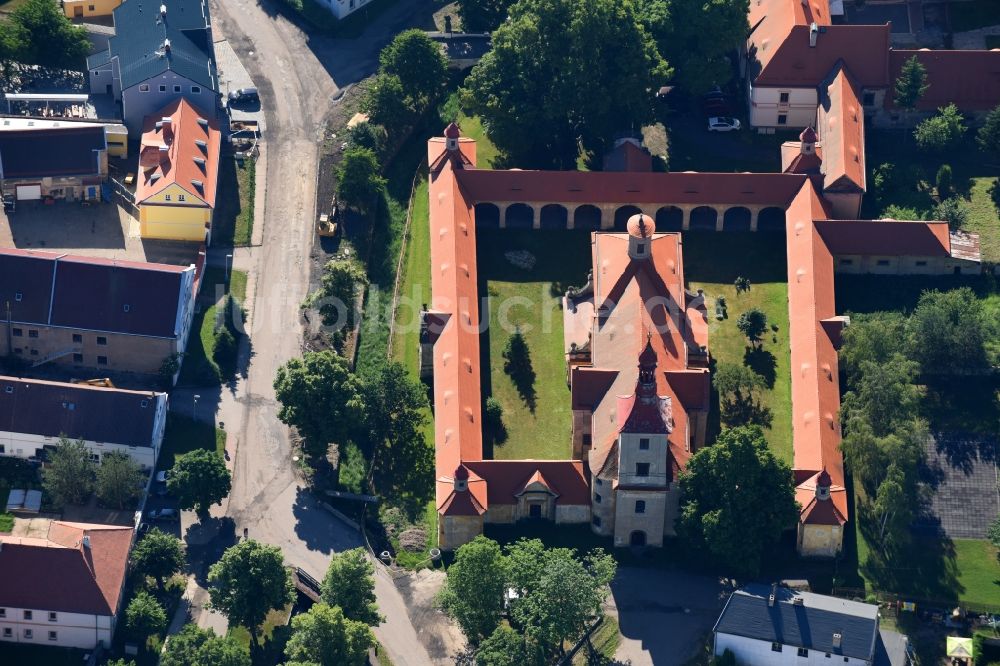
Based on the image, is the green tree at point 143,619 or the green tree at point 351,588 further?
the green tree at point 143,619

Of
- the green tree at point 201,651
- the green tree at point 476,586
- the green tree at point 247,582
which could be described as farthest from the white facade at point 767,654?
the green tree at point 201,651

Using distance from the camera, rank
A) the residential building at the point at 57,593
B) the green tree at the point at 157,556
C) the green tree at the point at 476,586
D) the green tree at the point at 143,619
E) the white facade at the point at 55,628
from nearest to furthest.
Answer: the green tree at the point at 476,586
the residential building at the point at 57,593
the white facade at the point at 55,628
the green tree at the point at 143,619
the green tree at the point at 157,556

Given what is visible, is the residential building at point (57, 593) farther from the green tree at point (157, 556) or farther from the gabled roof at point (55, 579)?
the green tree at point (157, 556)

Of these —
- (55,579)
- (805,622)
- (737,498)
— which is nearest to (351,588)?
(55,579)

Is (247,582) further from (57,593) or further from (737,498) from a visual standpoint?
(737,498)

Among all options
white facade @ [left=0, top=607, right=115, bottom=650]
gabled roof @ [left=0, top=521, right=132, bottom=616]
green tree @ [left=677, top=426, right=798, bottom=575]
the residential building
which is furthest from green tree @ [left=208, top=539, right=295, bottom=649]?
green tree @ [left=677, top=426, right=798, bottom=575]
